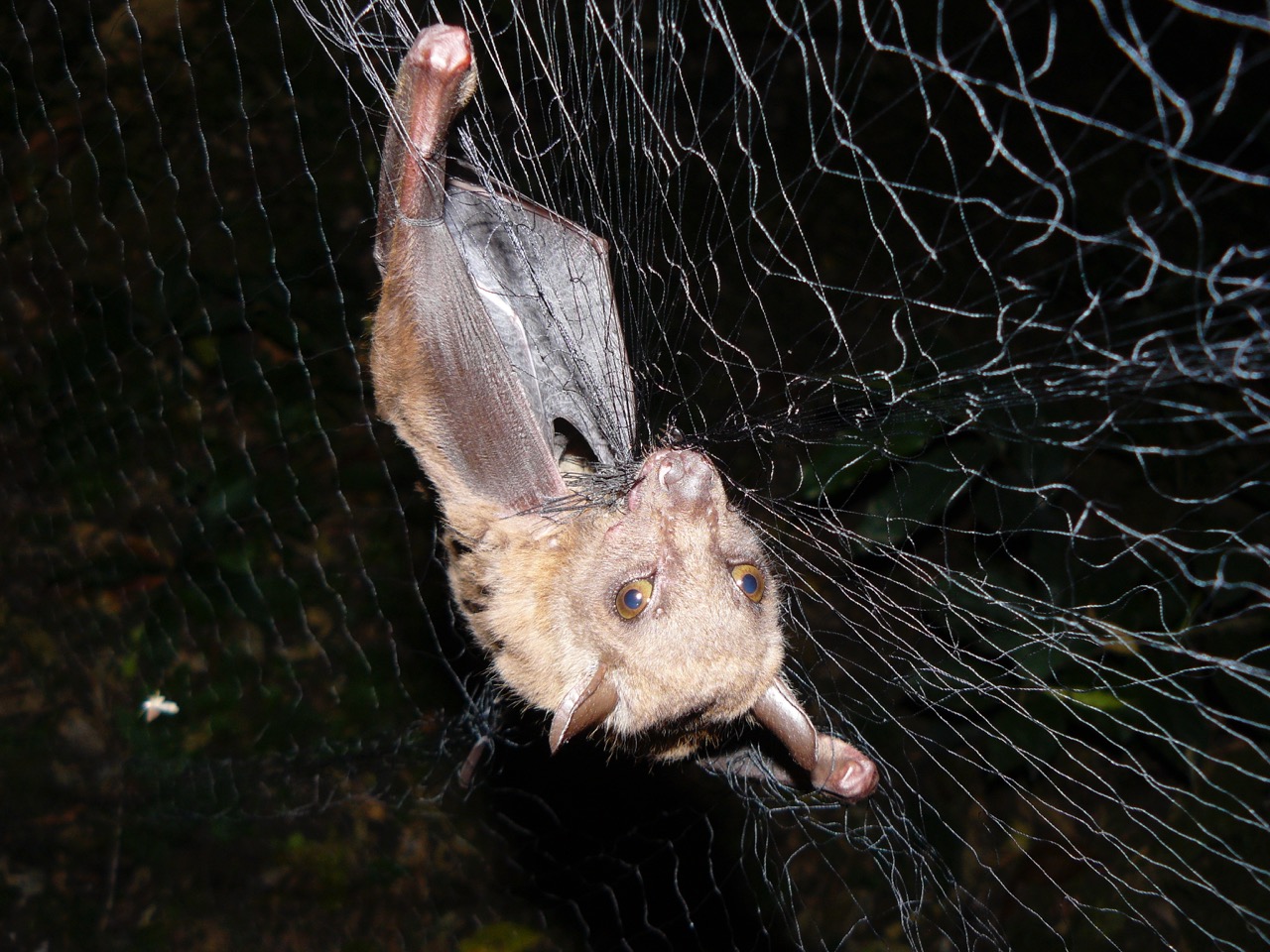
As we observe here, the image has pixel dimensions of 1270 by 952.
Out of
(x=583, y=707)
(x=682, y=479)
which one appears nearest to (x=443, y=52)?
(x=682, y=479)

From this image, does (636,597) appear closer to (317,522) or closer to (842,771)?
(842,771)

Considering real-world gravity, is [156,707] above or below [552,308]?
below

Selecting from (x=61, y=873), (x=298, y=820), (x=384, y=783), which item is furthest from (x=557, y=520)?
(x=61, y=873)

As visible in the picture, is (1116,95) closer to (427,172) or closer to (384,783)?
(427,172)

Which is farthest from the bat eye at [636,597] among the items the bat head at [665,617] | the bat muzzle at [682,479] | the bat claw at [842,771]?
the bat claw at [842,771]

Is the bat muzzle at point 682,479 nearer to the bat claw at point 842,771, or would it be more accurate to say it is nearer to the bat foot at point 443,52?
the bat claw at point 842,771

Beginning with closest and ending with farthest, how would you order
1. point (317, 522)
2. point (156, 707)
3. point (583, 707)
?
point (583, 707) < point (156, 707) < point (317, 522)
